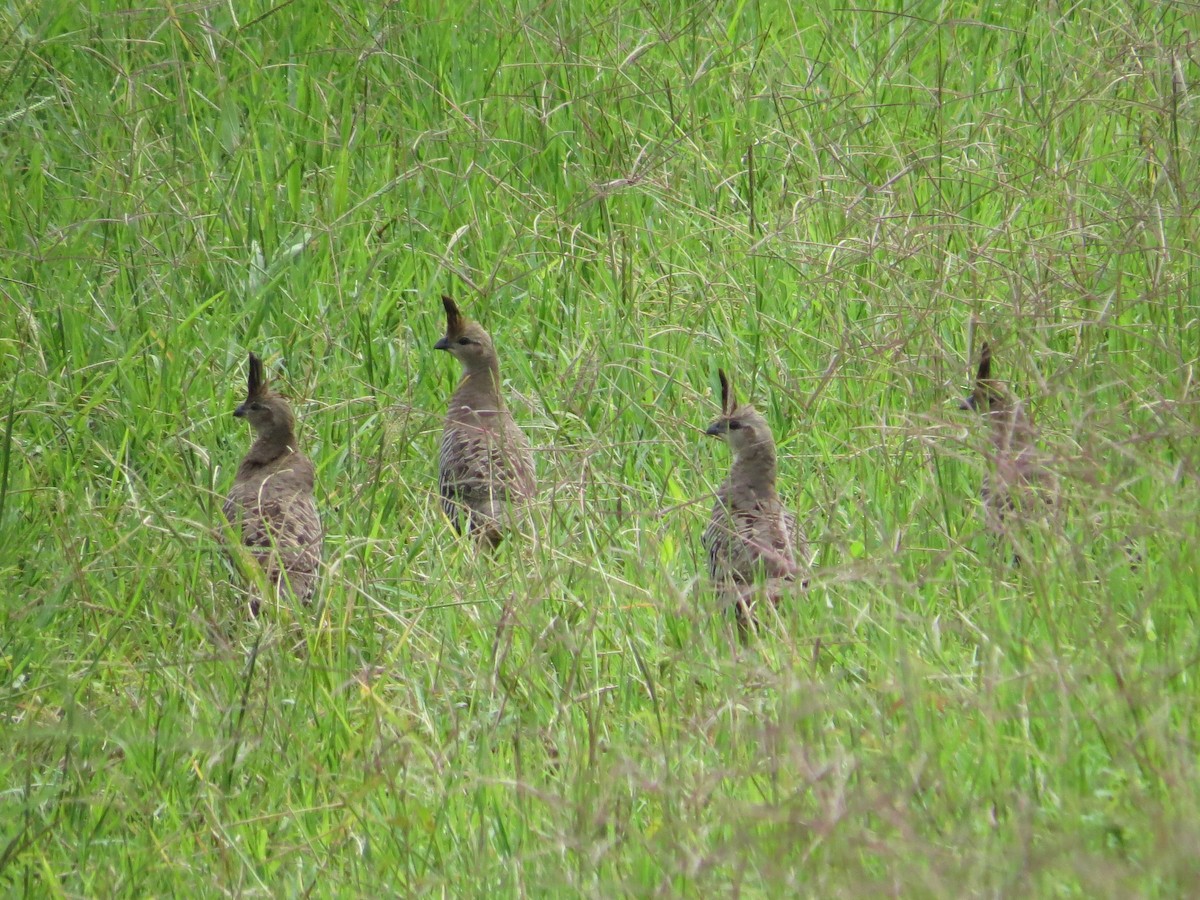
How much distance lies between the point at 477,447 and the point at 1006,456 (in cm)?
319

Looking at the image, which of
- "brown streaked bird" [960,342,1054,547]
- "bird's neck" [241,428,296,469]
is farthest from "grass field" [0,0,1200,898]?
"bird's neck" [241,428,296,469]

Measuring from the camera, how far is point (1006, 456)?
288cm

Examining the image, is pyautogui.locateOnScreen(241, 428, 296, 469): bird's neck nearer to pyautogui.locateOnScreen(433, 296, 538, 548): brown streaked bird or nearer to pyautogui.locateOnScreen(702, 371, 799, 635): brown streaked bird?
pyautogui.locateOnScreen(433, 296, 538, 548): brown streaked bird

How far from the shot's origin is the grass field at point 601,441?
3.04m

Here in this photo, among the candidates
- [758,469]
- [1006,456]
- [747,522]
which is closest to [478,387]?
[758,469]

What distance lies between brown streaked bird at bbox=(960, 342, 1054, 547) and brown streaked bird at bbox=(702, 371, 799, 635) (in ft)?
1.88

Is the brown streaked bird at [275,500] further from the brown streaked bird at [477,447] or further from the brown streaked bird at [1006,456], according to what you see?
the brown streaked bird at [1006,456]

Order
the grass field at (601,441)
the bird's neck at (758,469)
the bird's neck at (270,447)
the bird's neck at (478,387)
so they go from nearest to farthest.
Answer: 1. the grass field at (601,441)
2. the bird's neck at (758,469)
3. the bird's neck at (270,447)
4. the bird's neck at (478,387)

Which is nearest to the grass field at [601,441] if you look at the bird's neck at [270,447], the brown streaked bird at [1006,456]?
the brown streaked bird at [1006,456]

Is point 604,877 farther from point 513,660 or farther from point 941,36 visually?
point 941,36

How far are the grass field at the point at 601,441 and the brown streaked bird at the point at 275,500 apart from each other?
126 millimetres

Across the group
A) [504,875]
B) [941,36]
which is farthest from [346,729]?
[941,36]

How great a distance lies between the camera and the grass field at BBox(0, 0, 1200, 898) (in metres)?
3.04

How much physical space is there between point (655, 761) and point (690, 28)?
4.91m
